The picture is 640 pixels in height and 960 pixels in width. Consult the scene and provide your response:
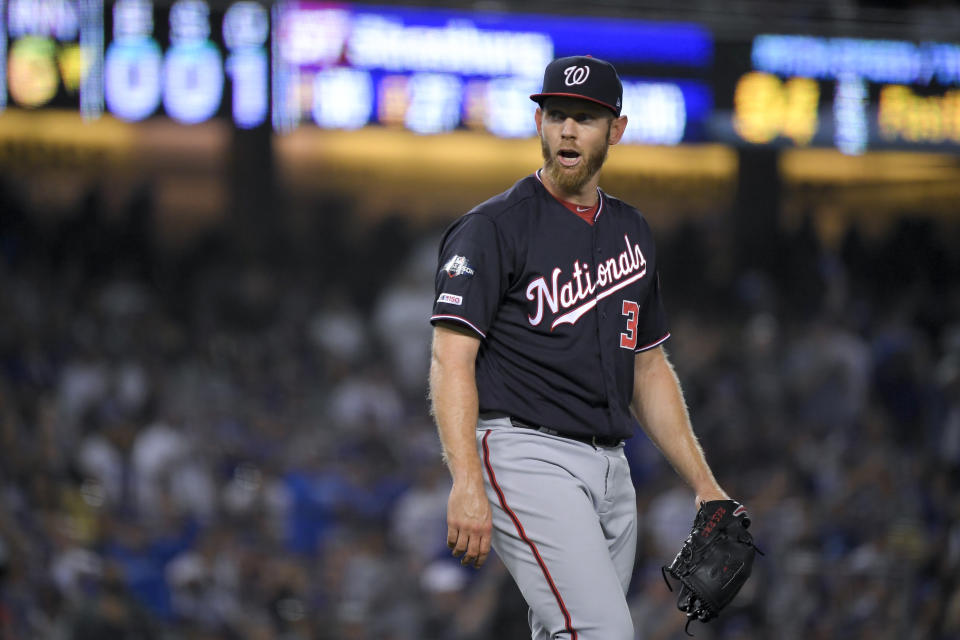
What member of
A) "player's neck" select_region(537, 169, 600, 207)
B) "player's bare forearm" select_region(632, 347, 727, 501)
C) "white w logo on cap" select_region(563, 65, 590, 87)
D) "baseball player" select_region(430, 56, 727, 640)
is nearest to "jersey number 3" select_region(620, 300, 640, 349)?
"baseball player" select_region(430, 56, 727, 640)

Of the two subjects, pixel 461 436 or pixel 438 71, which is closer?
pixel 461 436

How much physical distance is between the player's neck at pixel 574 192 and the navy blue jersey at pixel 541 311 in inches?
1.0

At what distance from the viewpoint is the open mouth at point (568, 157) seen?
2465 millimetres

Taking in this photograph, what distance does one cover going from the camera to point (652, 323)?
8.82 feet

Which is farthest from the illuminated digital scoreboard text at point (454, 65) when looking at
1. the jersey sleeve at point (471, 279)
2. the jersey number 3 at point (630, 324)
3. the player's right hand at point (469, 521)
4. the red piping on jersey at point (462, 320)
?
the player's right hand at point (469, 521)

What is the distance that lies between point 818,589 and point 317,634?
8.86 ft

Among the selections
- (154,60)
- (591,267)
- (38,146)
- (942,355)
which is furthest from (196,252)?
(591,267)

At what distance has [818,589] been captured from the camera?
248 inches

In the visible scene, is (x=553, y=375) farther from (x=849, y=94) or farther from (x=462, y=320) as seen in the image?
(x=849, y=94)

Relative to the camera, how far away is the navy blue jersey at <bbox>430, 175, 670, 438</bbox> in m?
2.41

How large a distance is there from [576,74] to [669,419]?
0.81 metres

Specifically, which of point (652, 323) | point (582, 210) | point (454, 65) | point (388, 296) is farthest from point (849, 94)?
point (582, 210)

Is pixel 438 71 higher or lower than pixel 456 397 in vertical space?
higher

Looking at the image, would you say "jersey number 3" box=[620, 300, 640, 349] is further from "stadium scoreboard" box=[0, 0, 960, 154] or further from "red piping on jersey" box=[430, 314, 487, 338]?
"stadium scoreboard" box=[0, 0, 960, 154]
